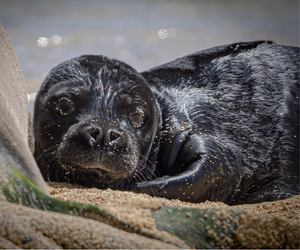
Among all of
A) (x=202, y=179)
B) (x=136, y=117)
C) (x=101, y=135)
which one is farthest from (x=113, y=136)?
(x=202, y=179)

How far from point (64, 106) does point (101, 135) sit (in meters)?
0.32

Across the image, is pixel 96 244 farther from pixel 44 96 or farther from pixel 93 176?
pixel 44 96

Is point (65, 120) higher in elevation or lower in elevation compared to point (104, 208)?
higher

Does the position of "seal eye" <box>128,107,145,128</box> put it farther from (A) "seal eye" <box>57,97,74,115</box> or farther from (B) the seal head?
(A) "seal eye" <box>57,97,74,115</box>

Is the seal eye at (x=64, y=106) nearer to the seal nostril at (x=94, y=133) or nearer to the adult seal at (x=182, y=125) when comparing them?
the adult seal at (x=182, y=125)

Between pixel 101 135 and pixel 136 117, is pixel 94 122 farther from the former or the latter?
pixel 136 117

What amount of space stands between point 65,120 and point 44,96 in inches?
6.9

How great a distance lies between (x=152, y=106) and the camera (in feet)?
5.12

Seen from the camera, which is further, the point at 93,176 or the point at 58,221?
the point at 93,176

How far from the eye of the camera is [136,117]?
1479mm

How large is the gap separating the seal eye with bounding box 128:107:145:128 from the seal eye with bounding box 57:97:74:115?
0.26 metres

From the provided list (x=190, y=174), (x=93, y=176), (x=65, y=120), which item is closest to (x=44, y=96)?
(x=65, y=120)

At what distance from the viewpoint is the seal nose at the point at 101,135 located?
1.17 meters

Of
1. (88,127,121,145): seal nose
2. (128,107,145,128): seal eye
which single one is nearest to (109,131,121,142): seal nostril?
(88,127,121,145): seal nose
